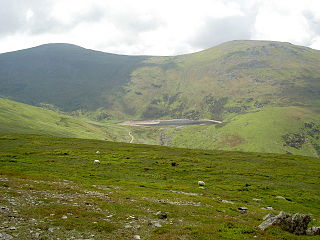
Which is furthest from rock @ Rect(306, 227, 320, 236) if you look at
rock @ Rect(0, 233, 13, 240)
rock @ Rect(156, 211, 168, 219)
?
rock @ Rect(0, 233, 13, 240)

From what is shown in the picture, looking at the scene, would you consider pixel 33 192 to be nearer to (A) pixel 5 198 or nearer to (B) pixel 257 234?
(A) pixel 5 198

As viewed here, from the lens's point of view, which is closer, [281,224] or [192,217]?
[281,224]

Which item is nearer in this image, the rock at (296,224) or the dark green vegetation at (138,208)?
the dark green vegetation at (138,208)

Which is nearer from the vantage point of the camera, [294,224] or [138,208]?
[294,224]

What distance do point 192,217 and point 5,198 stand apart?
18886 mm

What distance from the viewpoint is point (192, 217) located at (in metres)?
28.0

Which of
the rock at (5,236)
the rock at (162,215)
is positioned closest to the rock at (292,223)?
the rock at (162,215)

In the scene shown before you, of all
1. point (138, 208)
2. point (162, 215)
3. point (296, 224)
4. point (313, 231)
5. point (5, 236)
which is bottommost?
point (138, 208)

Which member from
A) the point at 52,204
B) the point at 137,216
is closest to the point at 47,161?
the point at 52,204

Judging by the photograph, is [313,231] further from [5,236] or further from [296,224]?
[5,236]

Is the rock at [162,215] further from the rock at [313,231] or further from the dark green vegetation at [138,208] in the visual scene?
the rock at [313,231]

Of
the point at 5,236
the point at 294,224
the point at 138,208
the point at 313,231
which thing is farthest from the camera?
the point at 138,208

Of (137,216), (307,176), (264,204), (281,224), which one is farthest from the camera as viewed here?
(307,176)

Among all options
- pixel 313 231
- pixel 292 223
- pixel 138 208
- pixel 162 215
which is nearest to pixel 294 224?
pixel 292 223
